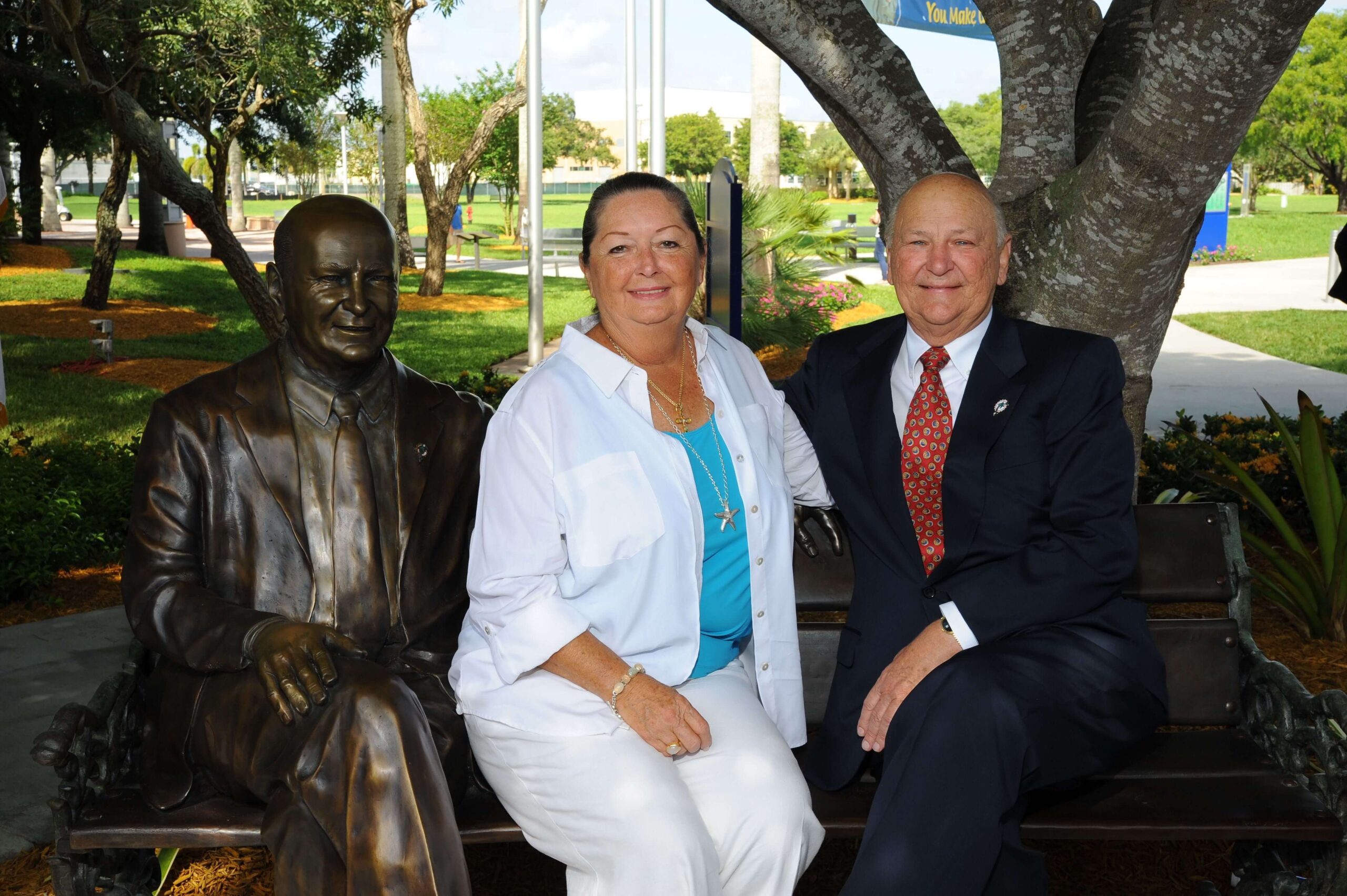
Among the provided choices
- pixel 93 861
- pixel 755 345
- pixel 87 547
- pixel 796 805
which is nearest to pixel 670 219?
pixel 796 805

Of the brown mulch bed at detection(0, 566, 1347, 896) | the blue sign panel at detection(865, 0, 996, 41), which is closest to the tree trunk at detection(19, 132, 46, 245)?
the blue sign panel at detection(865, 0, 996, 41)

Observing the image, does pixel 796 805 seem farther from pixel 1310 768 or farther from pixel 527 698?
pixel 1310 768

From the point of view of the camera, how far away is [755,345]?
12.8 metres

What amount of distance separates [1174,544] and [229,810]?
237 cm

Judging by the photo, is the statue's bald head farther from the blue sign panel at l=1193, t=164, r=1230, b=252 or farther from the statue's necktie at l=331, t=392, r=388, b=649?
the blue sign panel at l=1193, t=164, r=1230, b=252

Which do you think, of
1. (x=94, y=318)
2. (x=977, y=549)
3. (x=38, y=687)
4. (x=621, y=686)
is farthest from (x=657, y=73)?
(x=621, y=686)

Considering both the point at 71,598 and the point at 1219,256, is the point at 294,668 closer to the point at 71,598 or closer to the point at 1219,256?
the point at 71,598

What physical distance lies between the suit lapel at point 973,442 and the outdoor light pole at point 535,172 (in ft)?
34.3

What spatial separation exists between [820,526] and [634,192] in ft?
3.36

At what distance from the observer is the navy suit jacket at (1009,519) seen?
2768 mm

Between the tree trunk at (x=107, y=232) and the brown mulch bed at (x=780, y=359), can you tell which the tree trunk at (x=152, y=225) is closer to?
the tree trunk at (x=107, y=232)

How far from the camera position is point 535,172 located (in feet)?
46.5

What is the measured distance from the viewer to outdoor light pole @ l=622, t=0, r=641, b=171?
53.0 ft

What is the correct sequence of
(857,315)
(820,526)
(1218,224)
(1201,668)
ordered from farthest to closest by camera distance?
(1218,224), (857,315), (820,526), (1201,668)
